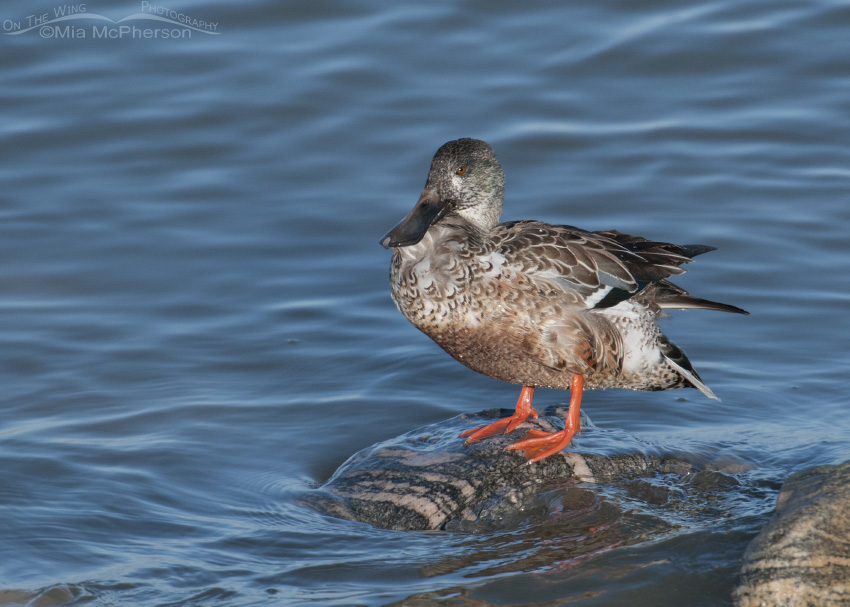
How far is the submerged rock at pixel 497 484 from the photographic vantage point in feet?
15.8

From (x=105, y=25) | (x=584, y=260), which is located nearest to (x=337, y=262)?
(x=584, y=260)

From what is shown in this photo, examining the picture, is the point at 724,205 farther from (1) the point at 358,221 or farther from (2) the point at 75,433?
(2) the point at 75,433

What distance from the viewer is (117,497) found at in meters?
5.17

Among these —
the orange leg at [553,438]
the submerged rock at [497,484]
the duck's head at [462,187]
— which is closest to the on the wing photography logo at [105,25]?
the duck's head at [462,187]

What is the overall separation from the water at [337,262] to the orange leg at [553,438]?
0.71 meters

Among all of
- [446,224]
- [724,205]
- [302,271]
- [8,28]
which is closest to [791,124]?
[724,205]

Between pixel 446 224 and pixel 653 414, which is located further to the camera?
pixel 653 414

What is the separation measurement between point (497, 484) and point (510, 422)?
2.07 feet

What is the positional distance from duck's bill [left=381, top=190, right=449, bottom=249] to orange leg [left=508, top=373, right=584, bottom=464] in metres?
1.07

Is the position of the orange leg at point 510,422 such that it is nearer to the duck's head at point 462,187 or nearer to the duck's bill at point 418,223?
the duck's head at point 462,187

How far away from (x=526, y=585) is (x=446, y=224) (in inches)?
75.1

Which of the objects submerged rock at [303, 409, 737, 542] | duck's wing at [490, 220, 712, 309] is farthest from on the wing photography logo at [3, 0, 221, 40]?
submerged rock at [303, 409, 737, 542]

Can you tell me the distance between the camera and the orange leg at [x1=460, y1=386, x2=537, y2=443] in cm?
545

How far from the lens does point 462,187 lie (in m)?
5.36
